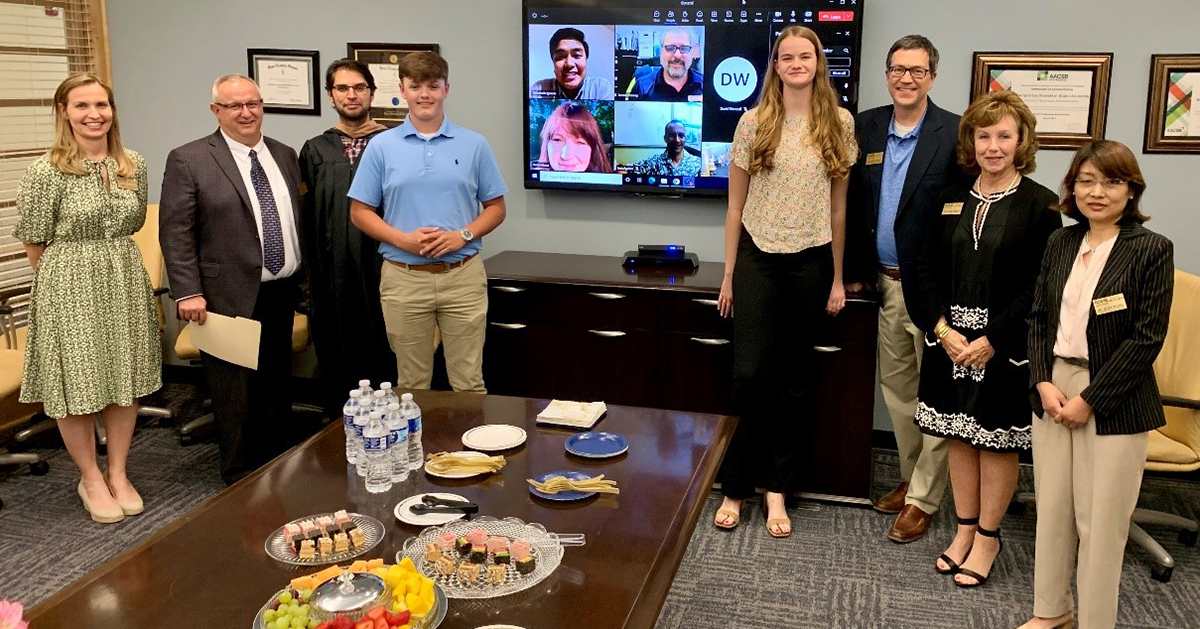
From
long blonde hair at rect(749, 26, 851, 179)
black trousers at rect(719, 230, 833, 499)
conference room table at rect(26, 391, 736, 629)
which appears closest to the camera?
conference room table at rect(26, 391, 736, 629)

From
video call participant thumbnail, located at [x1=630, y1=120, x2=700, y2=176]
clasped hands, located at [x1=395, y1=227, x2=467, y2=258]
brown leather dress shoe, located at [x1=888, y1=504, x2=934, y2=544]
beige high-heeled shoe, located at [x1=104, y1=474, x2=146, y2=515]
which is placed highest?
video call participant thumbnail, located at [x1=630, y1=120, x2=700, y2=176]

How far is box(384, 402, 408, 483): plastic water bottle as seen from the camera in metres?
2.33

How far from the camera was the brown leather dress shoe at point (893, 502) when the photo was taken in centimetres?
379

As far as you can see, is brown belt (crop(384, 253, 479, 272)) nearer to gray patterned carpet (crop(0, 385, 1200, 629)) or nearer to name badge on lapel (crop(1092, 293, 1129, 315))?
gray patterned carpet (crop(0, 385, 1200, 629))

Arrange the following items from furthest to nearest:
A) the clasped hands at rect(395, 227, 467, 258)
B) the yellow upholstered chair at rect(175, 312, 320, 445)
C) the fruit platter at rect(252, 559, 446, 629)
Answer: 1. the yellow upholstered chair at rect(175, 312, 320, 445)
2. the clasped hands at rect(395, 227, 467, 258)
3. the fruit platter at rect(252, 559, 446, 629)

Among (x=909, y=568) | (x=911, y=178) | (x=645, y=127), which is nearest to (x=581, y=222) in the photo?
(x=645, y=127)

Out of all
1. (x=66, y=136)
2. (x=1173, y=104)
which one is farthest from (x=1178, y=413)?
(x=66, y=136)

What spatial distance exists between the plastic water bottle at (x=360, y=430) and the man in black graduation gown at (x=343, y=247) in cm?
169

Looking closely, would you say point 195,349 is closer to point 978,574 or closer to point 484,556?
point 484,556

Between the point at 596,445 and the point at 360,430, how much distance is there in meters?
0.57

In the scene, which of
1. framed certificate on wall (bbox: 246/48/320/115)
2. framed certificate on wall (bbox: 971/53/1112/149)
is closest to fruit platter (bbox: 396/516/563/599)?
framed certificate on wall (bbox: 971/53/1112/149)

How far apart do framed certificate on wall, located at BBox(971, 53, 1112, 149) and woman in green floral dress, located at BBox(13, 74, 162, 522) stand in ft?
10.4

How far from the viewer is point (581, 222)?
4555 millimetres

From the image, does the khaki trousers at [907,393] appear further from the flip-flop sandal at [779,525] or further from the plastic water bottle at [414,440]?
the plastic water bottle at [414,440]
